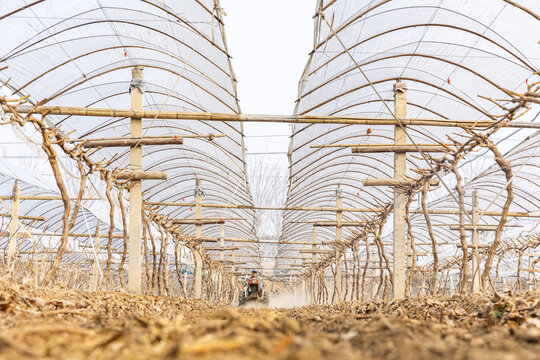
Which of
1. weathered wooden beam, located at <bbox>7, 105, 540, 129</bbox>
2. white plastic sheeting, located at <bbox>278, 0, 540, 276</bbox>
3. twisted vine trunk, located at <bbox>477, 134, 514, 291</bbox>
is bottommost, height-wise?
twisted vine trunk, located at <bbox>477, 134, 514, 291</bbox>

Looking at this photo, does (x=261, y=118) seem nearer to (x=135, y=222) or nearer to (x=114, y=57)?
(x=135, y=222)

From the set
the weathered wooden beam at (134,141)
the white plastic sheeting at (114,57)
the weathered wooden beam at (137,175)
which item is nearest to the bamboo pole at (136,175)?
the weathered wooden beam at (137,175)

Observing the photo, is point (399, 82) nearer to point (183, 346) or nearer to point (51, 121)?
point (51, 121)

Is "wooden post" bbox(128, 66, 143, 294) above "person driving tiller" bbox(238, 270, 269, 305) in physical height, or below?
above

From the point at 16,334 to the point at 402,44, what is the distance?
8.94 m

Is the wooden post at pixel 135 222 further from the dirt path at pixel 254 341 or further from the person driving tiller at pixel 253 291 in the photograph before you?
the person driving tiller at pixel 253 291

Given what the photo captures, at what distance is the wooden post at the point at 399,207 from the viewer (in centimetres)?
992

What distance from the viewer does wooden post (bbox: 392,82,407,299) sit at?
390 inches

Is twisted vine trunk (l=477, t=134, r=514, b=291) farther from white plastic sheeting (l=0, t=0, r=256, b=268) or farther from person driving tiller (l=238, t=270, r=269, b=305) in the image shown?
person driving tiller (l=238, t=270, r=269, b=305)

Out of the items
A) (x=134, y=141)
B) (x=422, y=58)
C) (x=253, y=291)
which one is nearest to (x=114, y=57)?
(x=134, y=141)

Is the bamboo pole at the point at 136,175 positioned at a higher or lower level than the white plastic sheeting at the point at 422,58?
lower

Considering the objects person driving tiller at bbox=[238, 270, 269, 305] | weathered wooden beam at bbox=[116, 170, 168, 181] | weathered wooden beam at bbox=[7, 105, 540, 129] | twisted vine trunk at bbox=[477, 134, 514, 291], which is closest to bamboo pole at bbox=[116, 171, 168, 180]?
weathered wooden beam at bbox=[116, 170, 168, 181]

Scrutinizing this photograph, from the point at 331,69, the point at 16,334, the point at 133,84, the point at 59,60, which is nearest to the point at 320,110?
the point at 331,69

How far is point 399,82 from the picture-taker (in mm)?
10258
